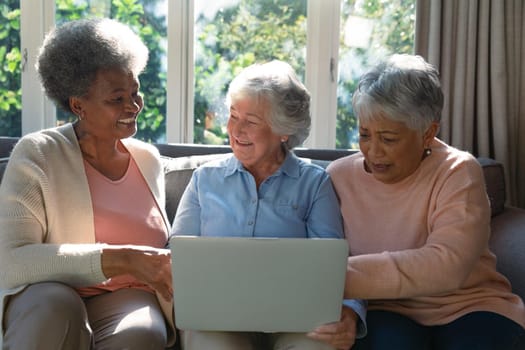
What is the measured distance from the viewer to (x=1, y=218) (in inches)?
65.8

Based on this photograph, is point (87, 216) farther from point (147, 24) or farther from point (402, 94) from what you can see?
point (147, 24)

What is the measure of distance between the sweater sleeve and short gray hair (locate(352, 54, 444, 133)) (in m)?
0.79

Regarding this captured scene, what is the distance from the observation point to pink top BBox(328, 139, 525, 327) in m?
1.65

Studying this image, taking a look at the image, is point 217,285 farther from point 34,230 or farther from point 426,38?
point 426,38

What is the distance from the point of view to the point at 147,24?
3068mm

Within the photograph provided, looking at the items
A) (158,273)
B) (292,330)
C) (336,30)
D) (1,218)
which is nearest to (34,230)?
(1,218)

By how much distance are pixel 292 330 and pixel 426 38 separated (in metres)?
1.72

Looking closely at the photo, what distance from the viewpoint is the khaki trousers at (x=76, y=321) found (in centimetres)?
149

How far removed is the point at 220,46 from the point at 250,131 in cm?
127

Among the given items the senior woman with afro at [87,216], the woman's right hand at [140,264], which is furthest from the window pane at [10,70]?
the woman's right hand at [140,264]

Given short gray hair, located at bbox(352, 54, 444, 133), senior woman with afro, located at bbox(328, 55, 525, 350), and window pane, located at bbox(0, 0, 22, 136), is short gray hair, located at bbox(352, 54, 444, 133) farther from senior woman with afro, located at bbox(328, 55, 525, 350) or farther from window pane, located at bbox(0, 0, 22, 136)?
window pane, located at bbox(0, 0, 22, 136)

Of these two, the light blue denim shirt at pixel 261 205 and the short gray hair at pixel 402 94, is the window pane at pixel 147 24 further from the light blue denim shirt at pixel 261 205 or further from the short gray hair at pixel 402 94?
the short gray hair at pixel 402 94

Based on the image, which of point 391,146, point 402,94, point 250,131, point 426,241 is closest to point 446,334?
point 426,241

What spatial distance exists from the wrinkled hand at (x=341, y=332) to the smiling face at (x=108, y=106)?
31.8 inches
